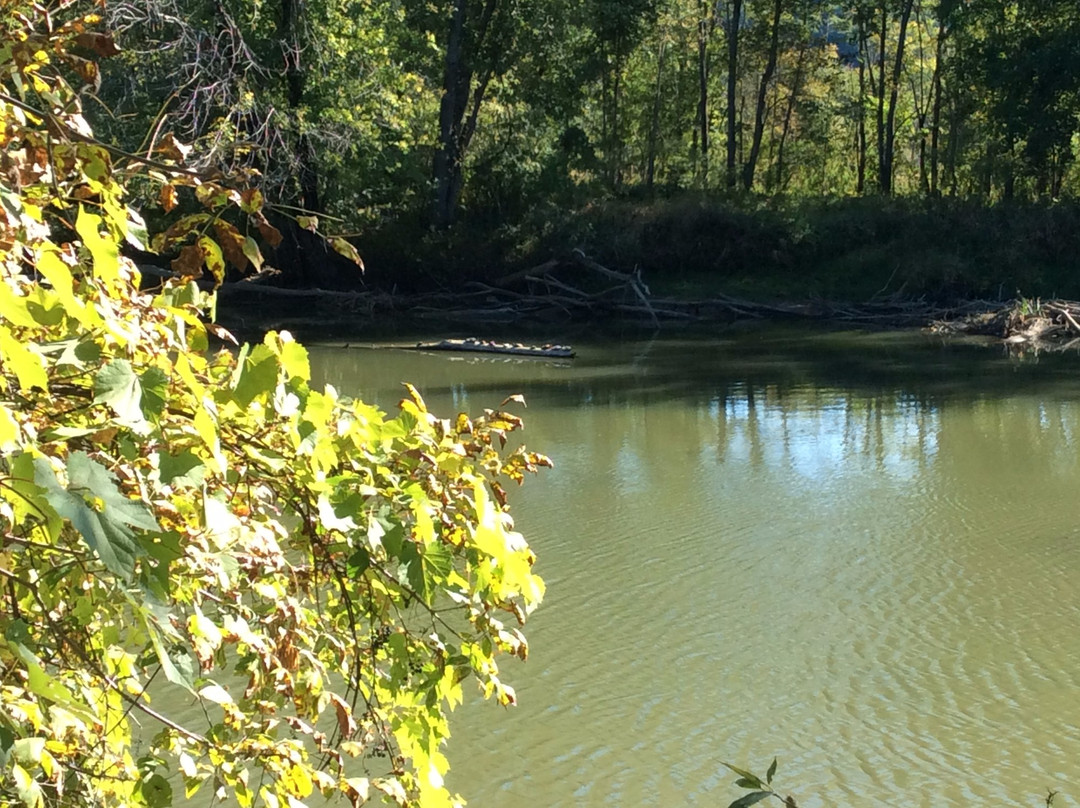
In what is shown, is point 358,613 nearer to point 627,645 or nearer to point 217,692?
point 217,692

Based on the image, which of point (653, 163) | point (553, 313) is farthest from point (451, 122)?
point (653, 163)

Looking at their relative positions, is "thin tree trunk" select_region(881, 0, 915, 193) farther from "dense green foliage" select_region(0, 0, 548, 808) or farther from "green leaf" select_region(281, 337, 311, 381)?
"green leaf" select_region(281, 337, 311, 381)

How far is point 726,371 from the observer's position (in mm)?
17562

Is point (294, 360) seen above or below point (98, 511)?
above

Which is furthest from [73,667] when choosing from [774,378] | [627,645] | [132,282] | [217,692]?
[774,378]

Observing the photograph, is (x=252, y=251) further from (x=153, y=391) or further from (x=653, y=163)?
(x=653, y=163)

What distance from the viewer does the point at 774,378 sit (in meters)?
16.8

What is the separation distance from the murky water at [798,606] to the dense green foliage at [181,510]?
297 cm

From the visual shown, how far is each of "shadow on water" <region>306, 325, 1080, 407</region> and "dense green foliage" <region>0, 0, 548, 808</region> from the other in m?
12.1

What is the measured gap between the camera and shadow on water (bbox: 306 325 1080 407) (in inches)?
614

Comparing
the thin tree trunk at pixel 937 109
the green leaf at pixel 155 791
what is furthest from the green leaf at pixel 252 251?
the thin tree trunk at pixel 937 109

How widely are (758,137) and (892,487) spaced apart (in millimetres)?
22795

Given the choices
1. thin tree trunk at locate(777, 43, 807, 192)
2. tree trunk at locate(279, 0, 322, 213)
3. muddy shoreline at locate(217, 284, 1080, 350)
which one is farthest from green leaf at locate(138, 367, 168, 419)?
thin tree trunk at locate(777, 43, 807, 192)

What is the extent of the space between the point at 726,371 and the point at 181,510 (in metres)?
15.8
